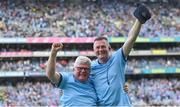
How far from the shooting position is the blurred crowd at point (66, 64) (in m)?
32.9

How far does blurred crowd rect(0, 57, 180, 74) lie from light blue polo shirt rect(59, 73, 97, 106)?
Result: 1079 inches

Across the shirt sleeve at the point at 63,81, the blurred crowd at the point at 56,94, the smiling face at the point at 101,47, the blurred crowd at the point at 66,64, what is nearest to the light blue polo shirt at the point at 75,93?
the shirt sleeve at the point at 63,81

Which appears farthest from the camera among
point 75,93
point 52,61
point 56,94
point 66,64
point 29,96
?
point 66,64

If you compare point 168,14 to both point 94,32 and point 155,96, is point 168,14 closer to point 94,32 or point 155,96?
point 94,32

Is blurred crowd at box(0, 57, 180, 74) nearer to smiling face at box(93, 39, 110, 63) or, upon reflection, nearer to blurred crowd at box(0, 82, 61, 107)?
blurred crowd at box(0, 82, 61, 107)

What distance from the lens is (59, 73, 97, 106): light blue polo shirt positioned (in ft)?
17.3

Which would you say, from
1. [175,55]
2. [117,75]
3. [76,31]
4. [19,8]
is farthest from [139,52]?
[117,75]

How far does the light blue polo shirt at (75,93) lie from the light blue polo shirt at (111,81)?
5.3 inches

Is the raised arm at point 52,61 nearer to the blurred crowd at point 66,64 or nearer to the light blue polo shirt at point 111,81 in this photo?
the light blue polo shirt at point 111,81

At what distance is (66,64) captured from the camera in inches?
1336

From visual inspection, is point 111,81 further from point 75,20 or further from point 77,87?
point 75,20

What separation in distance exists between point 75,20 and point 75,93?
99.4ft

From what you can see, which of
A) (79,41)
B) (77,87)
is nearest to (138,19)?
(77,87)

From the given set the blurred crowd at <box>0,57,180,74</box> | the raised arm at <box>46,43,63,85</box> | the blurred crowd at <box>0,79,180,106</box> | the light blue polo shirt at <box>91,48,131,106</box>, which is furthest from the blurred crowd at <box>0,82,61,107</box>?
the raised arm at <box>46,43,63,85</box>
